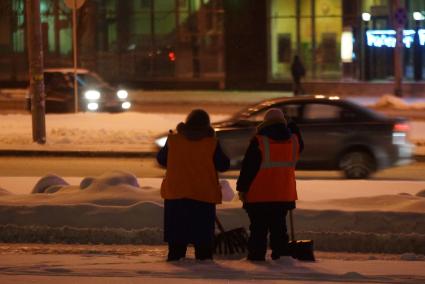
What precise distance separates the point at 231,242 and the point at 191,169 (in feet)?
3.06

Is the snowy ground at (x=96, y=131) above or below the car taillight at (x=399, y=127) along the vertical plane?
below

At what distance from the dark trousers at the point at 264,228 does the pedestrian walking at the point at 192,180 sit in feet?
1.22

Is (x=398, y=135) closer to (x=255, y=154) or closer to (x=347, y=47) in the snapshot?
(x=255, y=154)

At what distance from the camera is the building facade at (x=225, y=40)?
41594mm

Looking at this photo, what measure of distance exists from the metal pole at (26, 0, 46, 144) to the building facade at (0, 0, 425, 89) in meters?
21.0

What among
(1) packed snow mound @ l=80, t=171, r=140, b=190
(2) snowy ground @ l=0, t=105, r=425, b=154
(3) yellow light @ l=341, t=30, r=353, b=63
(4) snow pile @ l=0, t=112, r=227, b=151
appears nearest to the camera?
(1) packed snow mound @ l=80, t=171, r=140, b=190

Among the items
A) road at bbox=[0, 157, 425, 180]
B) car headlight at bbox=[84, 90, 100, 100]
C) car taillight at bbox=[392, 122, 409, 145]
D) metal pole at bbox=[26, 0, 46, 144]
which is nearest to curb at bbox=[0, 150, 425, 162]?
A: road at bbox=[0, 157, 425, 180]

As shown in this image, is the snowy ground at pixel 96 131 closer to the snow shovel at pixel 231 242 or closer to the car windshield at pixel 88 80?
the car windshield at pixel 88 80

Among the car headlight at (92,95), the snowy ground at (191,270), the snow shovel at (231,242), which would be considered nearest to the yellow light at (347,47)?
the car headlight at (92,95)

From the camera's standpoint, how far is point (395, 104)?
3416 cm

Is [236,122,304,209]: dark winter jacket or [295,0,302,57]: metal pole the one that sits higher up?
[295,0,302,57]: metal pole

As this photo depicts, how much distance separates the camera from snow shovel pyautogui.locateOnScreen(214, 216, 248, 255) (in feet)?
32.0

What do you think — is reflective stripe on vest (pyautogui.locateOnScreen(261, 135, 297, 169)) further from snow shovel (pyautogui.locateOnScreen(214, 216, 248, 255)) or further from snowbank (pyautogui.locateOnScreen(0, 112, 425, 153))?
snowbank (pyautogui.locateOnScreen(0, 112, 425, 153))

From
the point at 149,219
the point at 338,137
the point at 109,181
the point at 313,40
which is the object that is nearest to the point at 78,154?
the point at 338,137
